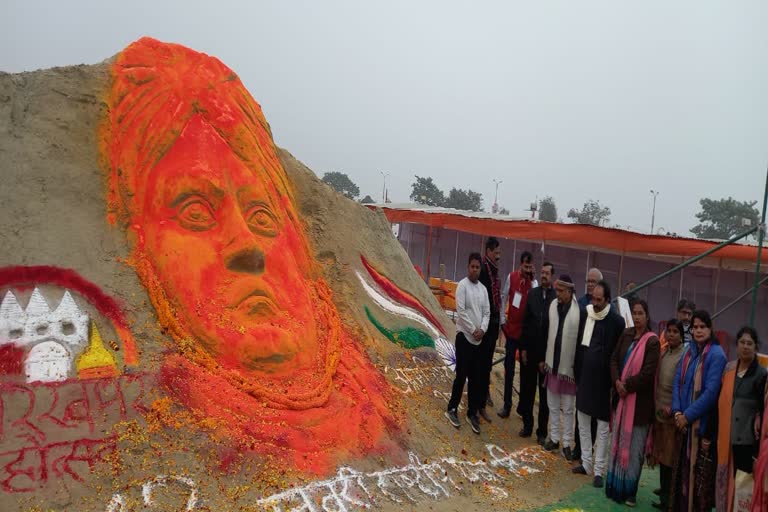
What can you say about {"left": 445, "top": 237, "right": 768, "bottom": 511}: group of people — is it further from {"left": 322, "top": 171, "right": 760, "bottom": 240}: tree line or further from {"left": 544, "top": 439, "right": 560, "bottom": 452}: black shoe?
{"left": 322, "top": 171, "right": 760, "bottom": 240}: tree line

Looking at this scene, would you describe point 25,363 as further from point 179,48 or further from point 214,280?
point 179,48

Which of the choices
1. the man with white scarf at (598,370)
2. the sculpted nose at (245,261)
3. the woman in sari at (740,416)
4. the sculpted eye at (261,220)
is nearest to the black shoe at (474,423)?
the man with white scarf at (598,370)

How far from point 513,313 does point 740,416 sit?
2.87m

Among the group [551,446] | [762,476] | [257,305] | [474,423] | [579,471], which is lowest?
[579,471]

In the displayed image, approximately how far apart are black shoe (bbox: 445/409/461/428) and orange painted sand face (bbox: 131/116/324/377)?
1.62 m

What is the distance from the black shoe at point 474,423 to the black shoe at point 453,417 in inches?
5.9

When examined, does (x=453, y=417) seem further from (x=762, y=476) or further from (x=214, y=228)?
(x=214, y=228)

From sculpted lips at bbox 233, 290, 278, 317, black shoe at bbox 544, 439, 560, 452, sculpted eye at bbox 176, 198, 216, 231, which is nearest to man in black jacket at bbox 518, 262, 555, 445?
black shoe at bbox 544, 439, 560, 452

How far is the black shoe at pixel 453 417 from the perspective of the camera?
20.3 ft

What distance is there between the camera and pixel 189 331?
17.3 feet

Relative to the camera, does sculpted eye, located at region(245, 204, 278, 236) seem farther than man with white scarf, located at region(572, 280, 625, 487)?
Yes

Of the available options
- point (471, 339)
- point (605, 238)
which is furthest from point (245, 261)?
point (605, 238)

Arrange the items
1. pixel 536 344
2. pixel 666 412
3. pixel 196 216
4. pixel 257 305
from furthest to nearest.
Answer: pixel 536 344, pixel 196 216, pixel 257 305, pixel 666 412

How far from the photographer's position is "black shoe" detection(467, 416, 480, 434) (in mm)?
6234
